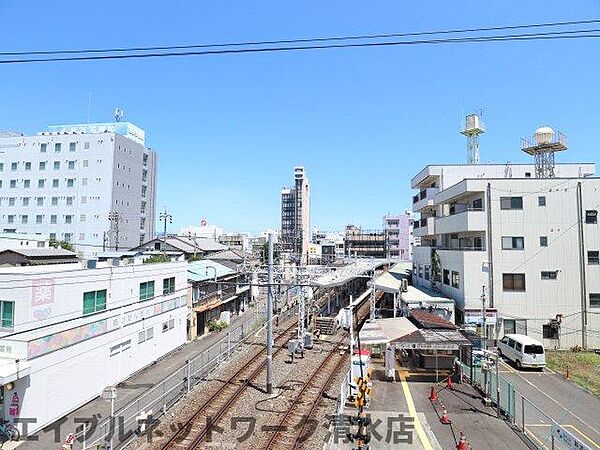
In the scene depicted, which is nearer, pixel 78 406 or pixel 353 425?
pixel 353 425

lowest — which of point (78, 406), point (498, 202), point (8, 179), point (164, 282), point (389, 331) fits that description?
point (78, 406)

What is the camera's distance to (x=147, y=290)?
25266 millimetres

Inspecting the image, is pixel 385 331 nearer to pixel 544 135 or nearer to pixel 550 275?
pixel 550 275

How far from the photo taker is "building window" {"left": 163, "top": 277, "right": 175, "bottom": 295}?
27.4 meters

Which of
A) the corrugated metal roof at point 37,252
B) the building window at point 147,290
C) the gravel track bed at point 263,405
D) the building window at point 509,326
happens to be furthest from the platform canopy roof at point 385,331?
the corrugated metal roof at point 37,252

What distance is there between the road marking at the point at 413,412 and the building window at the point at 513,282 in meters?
10.1

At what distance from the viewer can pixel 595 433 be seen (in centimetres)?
1434

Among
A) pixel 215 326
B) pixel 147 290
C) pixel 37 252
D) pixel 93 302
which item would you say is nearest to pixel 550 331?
pixel 215 326

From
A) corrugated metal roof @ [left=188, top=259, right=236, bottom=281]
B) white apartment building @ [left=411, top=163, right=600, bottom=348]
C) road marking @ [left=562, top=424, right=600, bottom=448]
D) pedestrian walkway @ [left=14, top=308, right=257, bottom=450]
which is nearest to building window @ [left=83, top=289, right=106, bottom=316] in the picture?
pedestrian walkway @ [left=14, top=308, right=257, bottom=450]

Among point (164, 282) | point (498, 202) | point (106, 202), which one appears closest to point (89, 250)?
point (106, 202)

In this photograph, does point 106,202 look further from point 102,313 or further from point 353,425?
point 353,425

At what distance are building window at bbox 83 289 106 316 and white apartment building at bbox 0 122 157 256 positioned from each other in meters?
37.1

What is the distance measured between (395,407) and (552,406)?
631cm

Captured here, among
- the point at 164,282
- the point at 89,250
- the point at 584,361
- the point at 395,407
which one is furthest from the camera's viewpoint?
the point at 89,250
